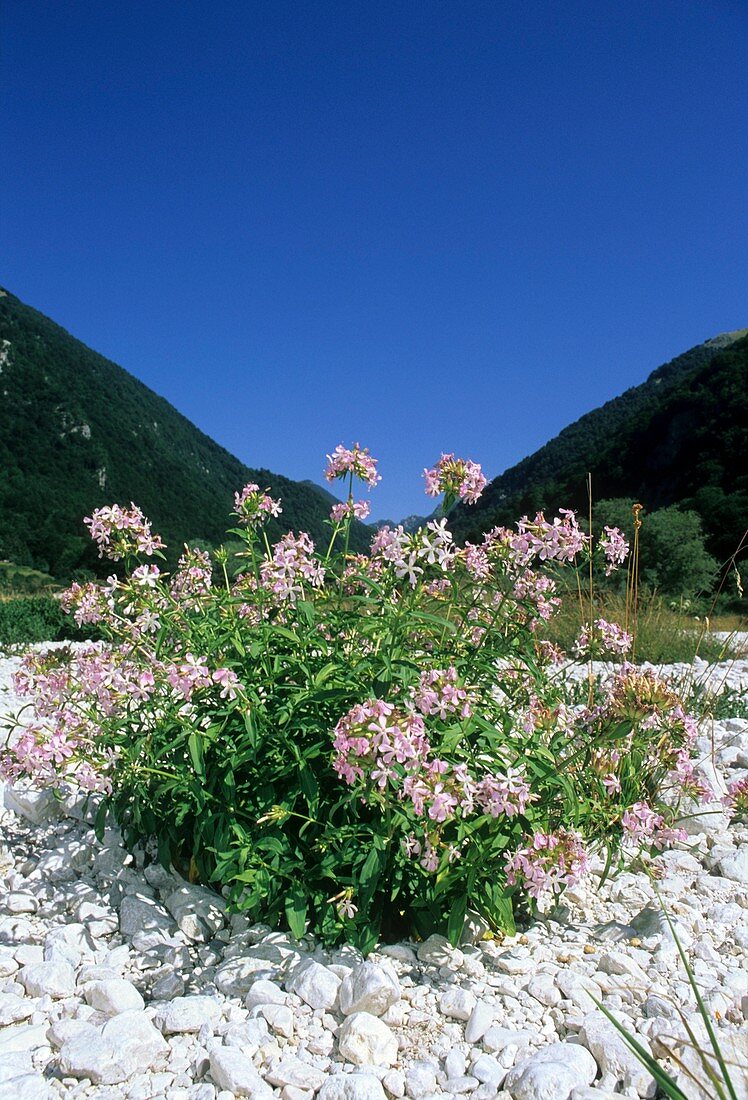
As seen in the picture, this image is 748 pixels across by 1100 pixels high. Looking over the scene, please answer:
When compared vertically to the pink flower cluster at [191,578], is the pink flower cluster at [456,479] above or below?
above

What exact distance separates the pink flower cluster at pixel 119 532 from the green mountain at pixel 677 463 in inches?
1222

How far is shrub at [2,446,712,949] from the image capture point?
2.54 m

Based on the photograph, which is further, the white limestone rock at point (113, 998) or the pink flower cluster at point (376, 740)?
the white limestone rock at point (113, 998)

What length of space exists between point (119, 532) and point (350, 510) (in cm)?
101

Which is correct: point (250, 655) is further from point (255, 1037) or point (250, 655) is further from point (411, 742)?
point (255, 1037)

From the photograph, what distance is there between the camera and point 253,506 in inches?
133

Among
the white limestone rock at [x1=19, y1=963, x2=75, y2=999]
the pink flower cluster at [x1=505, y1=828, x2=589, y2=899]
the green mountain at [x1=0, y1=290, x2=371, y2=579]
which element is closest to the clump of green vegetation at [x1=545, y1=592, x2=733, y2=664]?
the pink flower cluster at [x1=505, y1=828, x2=589, y2=899]

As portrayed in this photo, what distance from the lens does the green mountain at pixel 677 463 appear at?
1459 inches

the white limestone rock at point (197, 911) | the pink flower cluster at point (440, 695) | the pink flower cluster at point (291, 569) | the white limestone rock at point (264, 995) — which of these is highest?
the pink flower cluster at point (291, 569)

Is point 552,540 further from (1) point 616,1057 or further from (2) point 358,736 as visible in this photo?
(1) point 616,1057

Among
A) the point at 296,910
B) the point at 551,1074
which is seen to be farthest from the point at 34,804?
the point at 551,1074

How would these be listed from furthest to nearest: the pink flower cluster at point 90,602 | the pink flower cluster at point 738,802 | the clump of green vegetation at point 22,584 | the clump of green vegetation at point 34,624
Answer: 1. the clump of green vegetation at point 22,584
2. the clump of green vegetation at point 34,624
3. the pink flower cluster at point 738,802
4. the pink flower cluster at point 90,602

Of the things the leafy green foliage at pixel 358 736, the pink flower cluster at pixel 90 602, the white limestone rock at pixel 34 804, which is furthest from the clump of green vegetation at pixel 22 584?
the leafy green foliage at pixel 358 736

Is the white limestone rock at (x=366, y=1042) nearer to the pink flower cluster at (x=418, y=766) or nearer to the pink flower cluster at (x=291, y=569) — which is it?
the pink flower cluster at (x=418, y=766)
